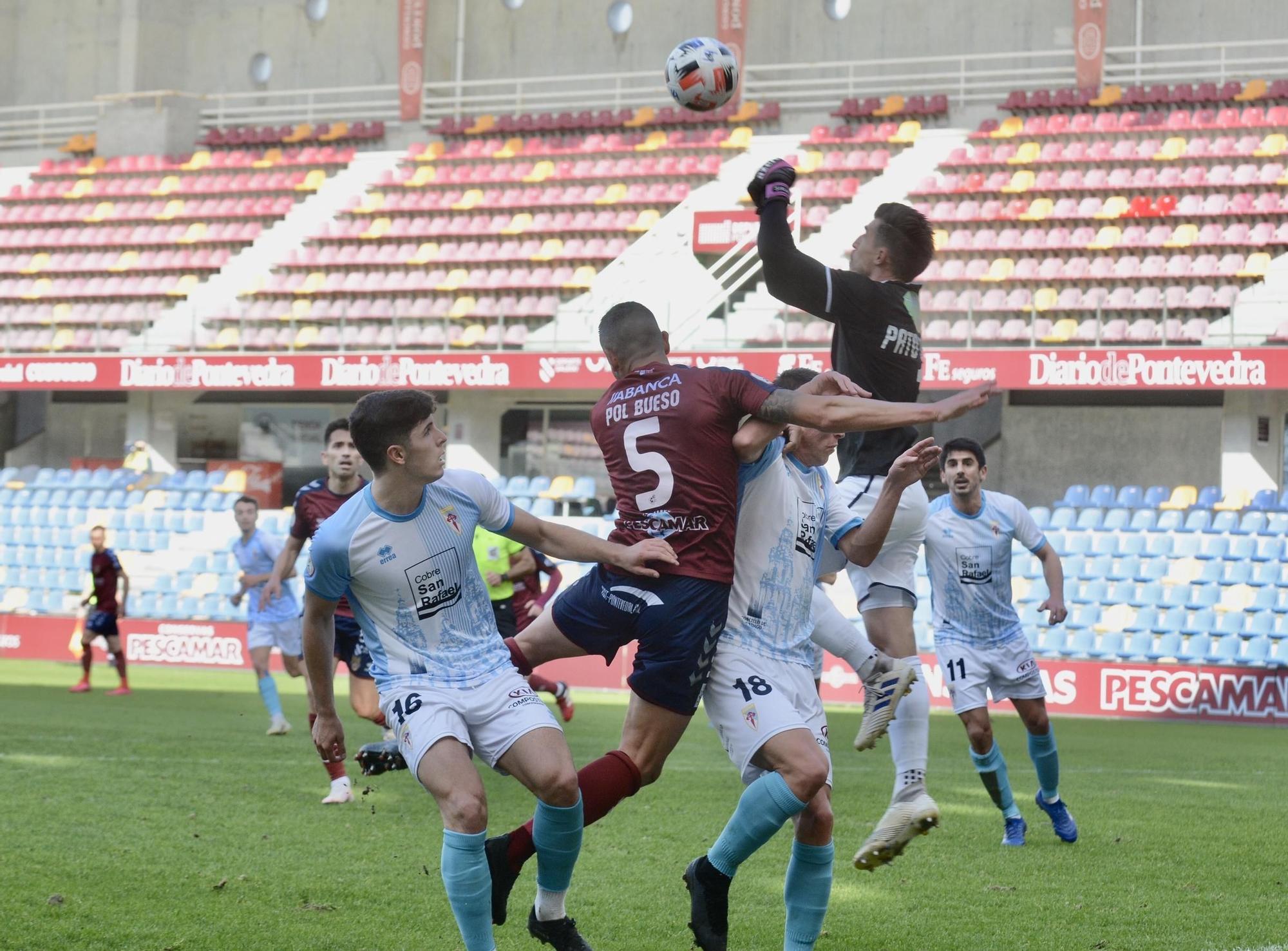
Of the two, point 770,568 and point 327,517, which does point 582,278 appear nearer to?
point 327,517

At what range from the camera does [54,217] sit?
30.6m

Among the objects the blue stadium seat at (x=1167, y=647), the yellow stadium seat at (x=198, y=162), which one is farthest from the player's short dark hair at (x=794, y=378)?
the yellow stadium seat at (x=198, y=162)

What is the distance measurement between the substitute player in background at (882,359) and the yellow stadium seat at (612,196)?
67.4 ft

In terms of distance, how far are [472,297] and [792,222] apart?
6.04m

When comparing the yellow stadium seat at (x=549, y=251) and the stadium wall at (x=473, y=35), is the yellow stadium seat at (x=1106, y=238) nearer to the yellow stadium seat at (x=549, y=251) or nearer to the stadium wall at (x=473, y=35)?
the stadium wall at (x=473, y=35)

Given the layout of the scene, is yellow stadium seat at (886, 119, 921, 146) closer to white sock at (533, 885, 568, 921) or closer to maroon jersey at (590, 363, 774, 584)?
maroon jersey at (590, 363, 774, 584)

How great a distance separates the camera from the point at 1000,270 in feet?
76.7

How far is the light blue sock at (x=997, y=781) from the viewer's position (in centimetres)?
800

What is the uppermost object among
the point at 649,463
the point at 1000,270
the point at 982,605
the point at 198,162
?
the point at 198,162

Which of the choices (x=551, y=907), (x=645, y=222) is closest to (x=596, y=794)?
(x=551, y=907)

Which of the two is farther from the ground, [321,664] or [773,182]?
[773,182]

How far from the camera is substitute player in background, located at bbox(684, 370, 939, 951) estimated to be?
17.1 ft

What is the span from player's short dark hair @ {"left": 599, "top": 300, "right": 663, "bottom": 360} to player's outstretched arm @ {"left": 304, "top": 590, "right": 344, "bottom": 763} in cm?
134

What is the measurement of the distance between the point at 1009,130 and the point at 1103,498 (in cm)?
843
